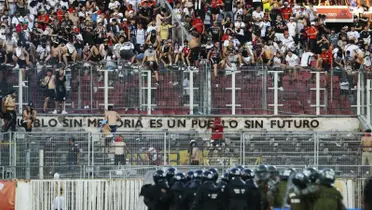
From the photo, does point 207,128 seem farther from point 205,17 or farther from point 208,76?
point 205,17

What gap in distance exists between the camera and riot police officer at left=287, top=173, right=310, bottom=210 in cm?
2825

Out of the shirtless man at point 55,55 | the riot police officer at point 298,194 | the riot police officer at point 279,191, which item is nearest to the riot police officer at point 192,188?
the riot police officer at point 279,191

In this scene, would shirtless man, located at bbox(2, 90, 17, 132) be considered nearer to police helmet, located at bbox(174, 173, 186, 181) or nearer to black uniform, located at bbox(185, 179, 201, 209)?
police helmet, located at bbox(174, 173, 186, 181)

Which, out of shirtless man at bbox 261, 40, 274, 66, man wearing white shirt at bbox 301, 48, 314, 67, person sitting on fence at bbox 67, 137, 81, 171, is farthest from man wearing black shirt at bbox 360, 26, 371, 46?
person sitting on fence at bbox 67, 137, 81, 171

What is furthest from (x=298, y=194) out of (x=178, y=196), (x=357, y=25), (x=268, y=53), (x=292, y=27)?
(x=357, y=25)

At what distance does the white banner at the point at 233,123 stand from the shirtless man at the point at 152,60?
120 cm

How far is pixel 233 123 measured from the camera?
43906mm

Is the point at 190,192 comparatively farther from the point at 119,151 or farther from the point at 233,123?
the point at 233,123

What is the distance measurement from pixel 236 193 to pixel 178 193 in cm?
142

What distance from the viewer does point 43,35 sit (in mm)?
46125

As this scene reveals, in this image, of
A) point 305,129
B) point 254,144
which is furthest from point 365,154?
point 305,129

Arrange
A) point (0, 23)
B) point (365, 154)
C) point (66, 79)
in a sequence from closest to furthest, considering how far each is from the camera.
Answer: point (365, 154)
point (66, 79)
point (0, 23)

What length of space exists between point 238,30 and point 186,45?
7.47ft

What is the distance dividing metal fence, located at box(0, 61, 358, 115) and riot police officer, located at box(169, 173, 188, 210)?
39.0 ft
